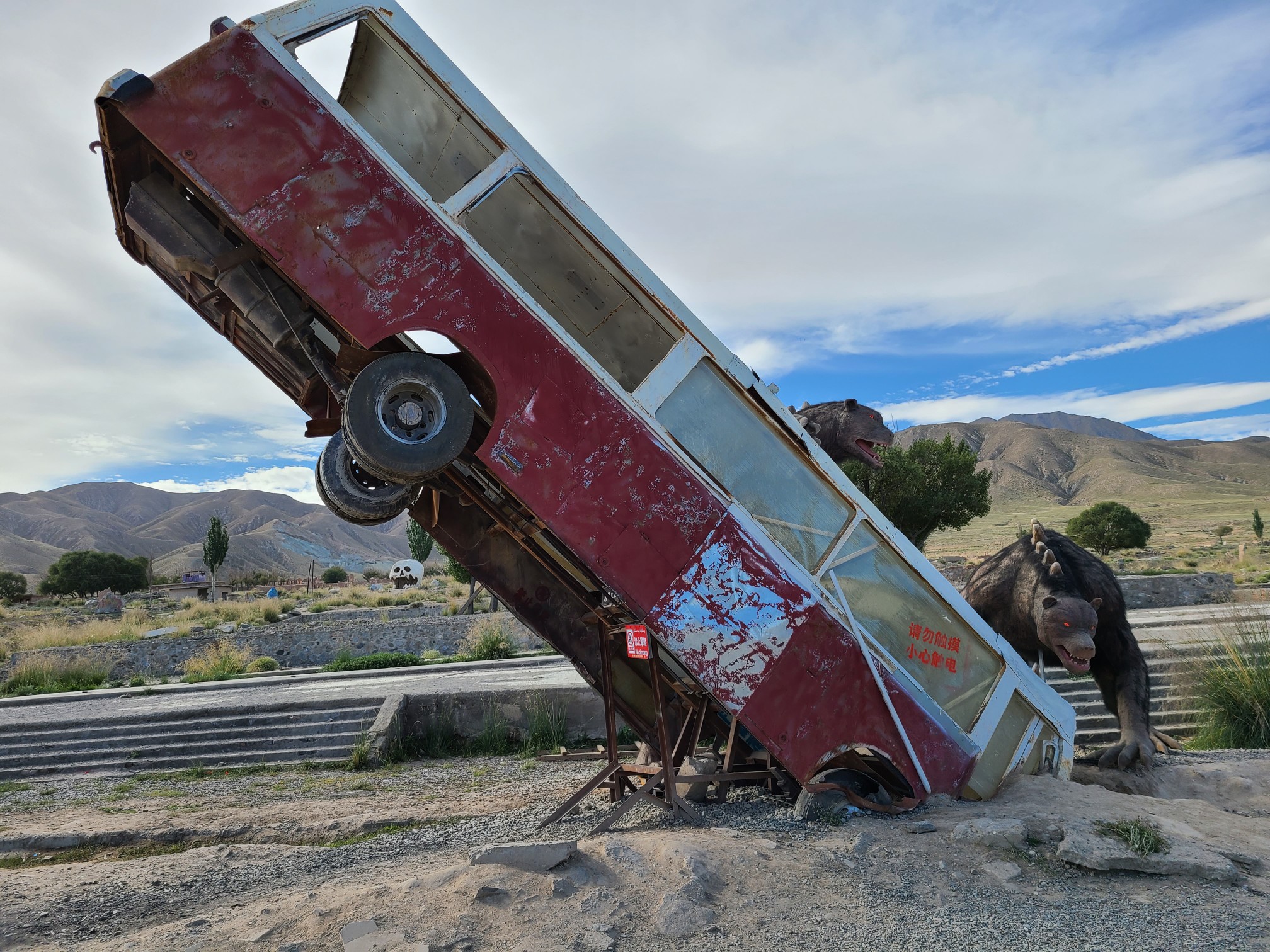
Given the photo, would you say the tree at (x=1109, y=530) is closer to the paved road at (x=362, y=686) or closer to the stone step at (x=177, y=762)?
the paved road at (x=362, y=686)

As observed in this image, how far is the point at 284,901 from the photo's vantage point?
4043mm

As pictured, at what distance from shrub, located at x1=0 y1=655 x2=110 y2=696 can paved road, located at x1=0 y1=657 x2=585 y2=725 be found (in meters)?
2.66

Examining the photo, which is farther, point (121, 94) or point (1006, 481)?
point (1006, 481)

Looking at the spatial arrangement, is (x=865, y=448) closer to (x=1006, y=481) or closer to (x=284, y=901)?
→ (x=284, y=901)

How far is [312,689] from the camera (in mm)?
12586

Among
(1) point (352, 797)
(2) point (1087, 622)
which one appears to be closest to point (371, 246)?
(1) point (352, 797)

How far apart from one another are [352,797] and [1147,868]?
21.1 feet

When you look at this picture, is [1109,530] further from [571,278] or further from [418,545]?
[571,278]

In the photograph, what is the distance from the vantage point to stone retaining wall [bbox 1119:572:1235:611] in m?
22.1

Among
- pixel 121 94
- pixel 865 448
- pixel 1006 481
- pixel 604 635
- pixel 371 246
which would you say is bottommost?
pixel 604 635

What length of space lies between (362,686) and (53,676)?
9.59 meters

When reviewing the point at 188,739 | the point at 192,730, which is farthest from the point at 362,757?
the point at 192,730

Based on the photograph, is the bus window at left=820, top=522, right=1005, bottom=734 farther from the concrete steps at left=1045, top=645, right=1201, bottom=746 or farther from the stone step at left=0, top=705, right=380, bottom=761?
the stone step at left=0, top=705, right=380, bottom=761

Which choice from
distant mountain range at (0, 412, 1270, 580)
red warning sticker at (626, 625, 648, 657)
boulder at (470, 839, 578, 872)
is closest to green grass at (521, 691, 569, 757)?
red warning sticker at (626, 625, 648, 657)
